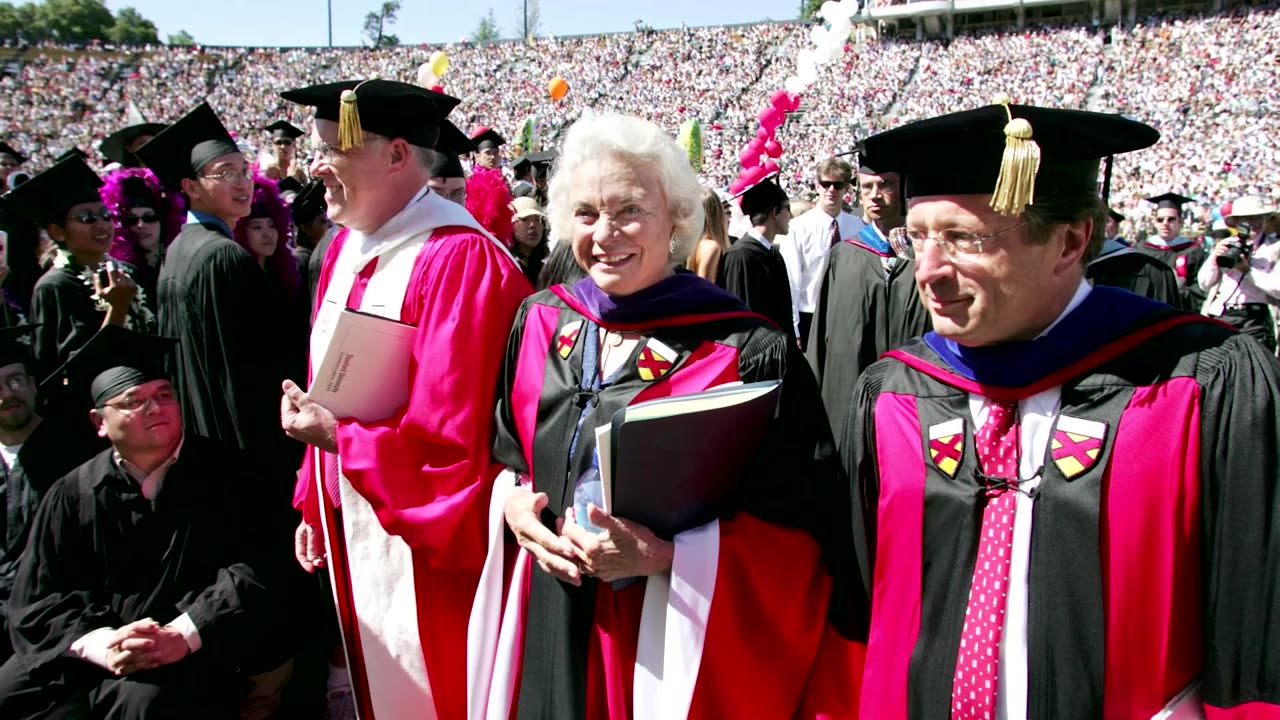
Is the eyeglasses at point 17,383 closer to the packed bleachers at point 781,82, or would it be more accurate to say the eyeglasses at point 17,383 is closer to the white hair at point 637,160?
the white hair at point 637,160

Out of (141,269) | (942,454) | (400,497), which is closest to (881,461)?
(942,454)

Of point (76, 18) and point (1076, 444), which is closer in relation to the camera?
point (1076, 444)

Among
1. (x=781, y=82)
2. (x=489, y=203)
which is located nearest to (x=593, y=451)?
(x=489, y=203)

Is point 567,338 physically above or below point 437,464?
above

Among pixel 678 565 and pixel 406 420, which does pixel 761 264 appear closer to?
pixel 406 420

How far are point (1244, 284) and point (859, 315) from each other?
5.34 meters

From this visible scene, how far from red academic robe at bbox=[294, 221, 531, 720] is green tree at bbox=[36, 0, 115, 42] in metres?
79.4

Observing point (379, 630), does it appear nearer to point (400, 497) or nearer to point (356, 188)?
point (400, 497)

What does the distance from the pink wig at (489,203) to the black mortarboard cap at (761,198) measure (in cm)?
188

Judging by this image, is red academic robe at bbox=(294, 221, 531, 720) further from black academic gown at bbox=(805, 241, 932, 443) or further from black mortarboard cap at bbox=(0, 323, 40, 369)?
black academic gown at bbox=(805, 241, 932, 443)

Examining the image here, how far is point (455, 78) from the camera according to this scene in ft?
156

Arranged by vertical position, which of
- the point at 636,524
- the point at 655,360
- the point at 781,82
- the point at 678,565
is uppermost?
the point at 781,82

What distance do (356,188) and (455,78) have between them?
47.7 meters

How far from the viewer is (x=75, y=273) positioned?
4.77 meters
